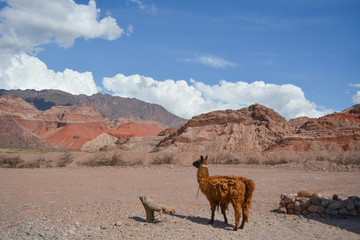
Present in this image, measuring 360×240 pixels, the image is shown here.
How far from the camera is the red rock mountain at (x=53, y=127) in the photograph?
10106 cm

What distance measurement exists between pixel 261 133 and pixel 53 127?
341ft

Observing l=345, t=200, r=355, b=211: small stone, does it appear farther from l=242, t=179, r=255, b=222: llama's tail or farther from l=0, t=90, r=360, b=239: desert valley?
l=242, t=179, r=255, b=222: llama's tail

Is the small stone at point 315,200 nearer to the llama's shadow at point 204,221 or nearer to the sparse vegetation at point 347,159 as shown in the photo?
the llama's shadow at point 204,221

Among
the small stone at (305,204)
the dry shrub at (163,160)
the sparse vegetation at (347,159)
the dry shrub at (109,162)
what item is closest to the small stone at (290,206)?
the small stone at (305,204)

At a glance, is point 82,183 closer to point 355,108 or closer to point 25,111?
point 355,108

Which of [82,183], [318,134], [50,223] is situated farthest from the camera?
[318,134]

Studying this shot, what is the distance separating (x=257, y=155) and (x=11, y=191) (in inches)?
1029

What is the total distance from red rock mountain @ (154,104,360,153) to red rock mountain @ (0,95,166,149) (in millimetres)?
63033

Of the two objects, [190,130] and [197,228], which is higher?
[190,130]

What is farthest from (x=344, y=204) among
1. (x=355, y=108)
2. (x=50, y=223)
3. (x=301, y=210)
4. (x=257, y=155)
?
(x=355, y=108)

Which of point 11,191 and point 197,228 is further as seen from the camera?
point 11,191

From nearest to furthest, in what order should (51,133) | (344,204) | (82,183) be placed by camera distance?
(344,204)
(82,183)
(51,133)

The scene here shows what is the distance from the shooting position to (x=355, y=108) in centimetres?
6275

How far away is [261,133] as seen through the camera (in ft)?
187
